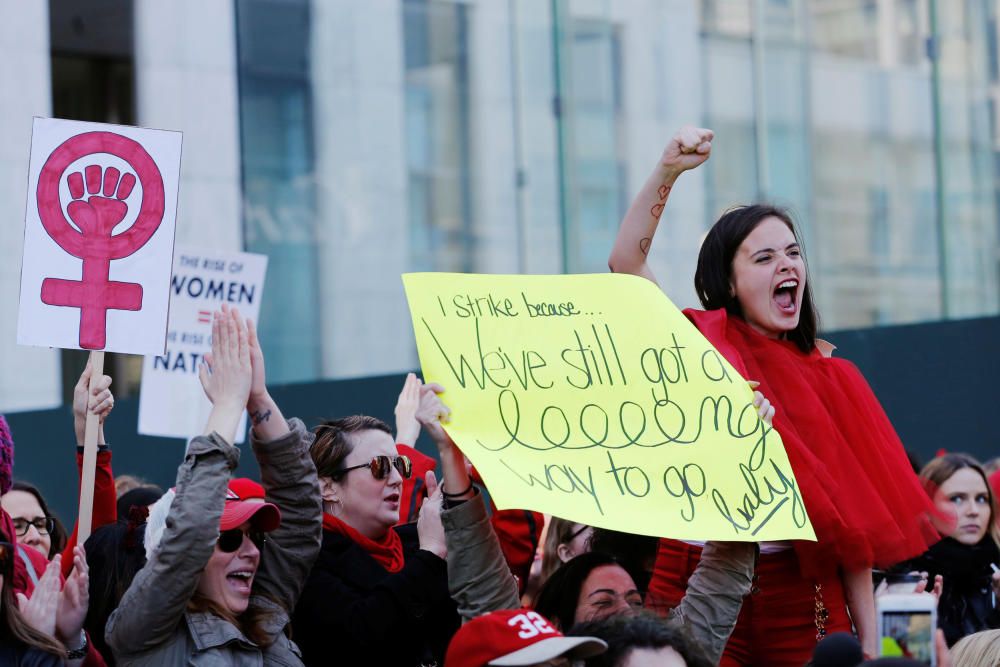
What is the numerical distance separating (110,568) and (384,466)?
32.8 inches

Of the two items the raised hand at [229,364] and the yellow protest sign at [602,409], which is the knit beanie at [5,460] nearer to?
the raised hand at [229,364]

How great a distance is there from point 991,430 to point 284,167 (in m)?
4.70

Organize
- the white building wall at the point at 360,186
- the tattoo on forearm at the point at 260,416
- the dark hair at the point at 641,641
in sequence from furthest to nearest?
the white building wall at the point at 360,186, the tattoo on forearm at the point at 260,416, the dark hair at the point at 641,641

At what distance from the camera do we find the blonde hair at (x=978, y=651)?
3.66 metres

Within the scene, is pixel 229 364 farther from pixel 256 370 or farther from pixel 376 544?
pixel 376 544

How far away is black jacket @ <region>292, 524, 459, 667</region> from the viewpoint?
359 centimetres

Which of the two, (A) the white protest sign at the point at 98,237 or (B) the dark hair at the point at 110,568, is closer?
(B) the dark hair at the point at 110,568

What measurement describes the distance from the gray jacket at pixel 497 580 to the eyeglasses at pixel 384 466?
0.77 m

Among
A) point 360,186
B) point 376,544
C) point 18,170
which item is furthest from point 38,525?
point 360,186

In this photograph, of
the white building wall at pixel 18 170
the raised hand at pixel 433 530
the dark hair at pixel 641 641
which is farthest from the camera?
the white building wall at pixel 18 170

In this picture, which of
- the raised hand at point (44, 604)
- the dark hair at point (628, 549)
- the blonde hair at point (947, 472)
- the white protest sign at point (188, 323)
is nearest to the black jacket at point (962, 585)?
the blonde hair at point (947, 472)

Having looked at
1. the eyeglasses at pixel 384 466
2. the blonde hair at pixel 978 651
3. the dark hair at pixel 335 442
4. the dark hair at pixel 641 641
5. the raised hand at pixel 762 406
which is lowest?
the blonde hair at pixel 978 651

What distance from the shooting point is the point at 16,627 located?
3.22 m

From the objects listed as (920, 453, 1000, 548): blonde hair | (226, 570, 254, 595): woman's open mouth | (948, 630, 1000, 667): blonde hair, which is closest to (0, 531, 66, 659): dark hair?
(226, 570, 254, 595): woman's open mouth
